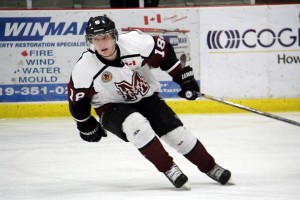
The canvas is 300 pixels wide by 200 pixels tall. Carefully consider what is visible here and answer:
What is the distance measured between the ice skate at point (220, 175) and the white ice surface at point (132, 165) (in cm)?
5

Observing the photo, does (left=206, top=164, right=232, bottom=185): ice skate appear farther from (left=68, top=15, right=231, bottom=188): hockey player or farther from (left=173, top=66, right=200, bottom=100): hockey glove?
(left=173, top=66, right=200, bottom=100): hockey glove

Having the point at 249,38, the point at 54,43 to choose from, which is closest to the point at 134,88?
the point at 54,43

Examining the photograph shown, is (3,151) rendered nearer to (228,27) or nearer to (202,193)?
(202,193)

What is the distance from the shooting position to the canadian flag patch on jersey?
163 inches

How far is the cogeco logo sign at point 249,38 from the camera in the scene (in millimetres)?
8586

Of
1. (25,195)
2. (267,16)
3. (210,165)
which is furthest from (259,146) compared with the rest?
(267,16)

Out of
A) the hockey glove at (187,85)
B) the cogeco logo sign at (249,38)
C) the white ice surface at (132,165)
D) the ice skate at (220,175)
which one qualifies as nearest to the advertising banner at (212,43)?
the cogeco logo sign at (249,38)

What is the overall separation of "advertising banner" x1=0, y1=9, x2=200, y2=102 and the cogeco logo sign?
0.72ft

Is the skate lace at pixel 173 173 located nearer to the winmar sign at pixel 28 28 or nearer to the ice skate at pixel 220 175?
the ice skate at pixel 220 175

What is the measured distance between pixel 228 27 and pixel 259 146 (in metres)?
2.97

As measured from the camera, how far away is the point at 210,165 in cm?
421

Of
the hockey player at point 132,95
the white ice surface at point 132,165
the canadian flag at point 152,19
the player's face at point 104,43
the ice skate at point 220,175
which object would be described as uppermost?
the player's face at point 104,43

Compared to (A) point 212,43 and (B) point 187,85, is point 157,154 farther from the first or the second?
(A) point 212,43

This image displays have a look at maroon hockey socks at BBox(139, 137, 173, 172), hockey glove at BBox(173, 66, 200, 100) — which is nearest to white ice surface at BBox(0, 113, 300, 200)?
maroon hockey socks at BBox(139, 137, 173, 172)
